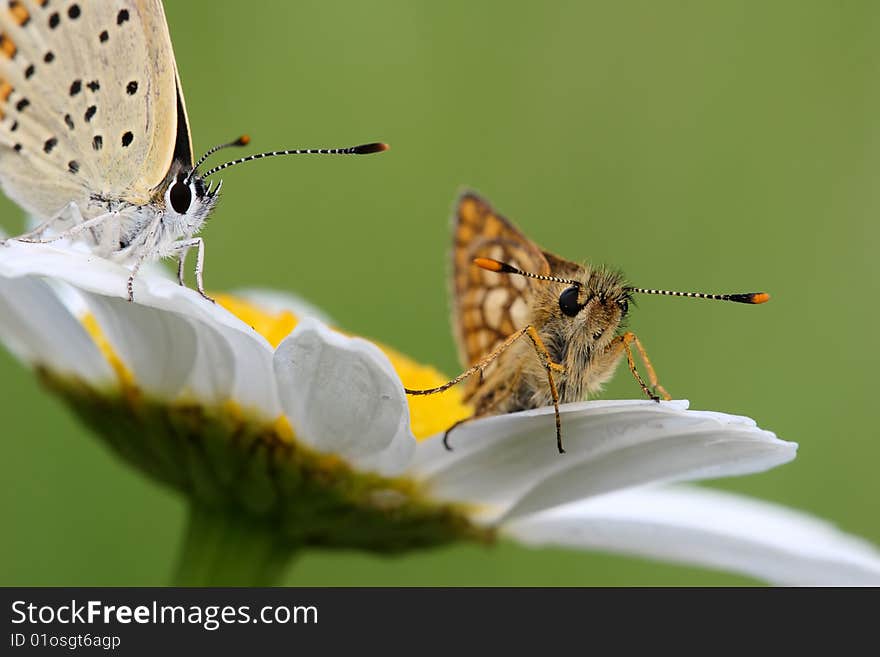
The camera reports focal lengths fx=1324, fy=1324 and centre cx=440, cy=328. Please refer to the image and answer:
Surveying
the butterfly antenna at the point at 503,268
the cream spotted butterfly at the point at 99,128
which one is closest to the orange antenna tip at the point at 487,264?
the butterfly antenna at the point at 503,268

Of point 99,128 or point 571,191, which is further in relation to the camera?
point 571,191

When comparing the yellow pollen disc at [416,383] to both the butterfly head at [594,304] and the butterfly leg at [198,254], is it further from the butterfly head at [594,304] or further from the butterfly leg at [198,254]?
the butterfly head at [594,304]

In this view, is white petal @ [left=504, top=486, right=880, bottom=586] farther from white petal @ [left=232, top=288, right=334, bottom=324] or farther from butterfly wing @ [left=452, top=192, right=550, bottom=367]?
white petal @ [left=232, top=288, right=334, bottom=324]

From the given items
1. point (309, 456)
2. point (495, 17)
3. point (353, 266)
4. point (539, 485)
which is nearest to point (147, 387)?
point (309, 456)

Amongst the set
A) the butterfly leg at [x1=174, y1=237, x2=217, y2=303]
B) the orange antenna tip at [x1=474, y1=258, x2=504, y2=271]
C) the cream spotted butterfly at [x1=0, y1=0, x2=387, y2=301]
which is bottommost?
the orange antenna tip at [x1=474, y1=258, x2=504, y2=271]

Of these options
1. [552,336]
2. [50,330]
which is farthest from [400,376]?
[50,330]

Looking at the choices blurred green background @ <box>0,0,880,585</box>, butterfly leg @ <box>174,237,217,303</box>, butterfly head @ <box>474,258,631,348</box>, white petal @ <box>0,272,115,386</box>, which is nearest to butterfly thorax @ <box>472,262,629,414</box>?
butterfly head @ <box>474,258,631,348</box>

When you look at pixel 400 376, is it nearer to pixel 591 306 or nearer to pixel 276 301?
pixel 591 306
